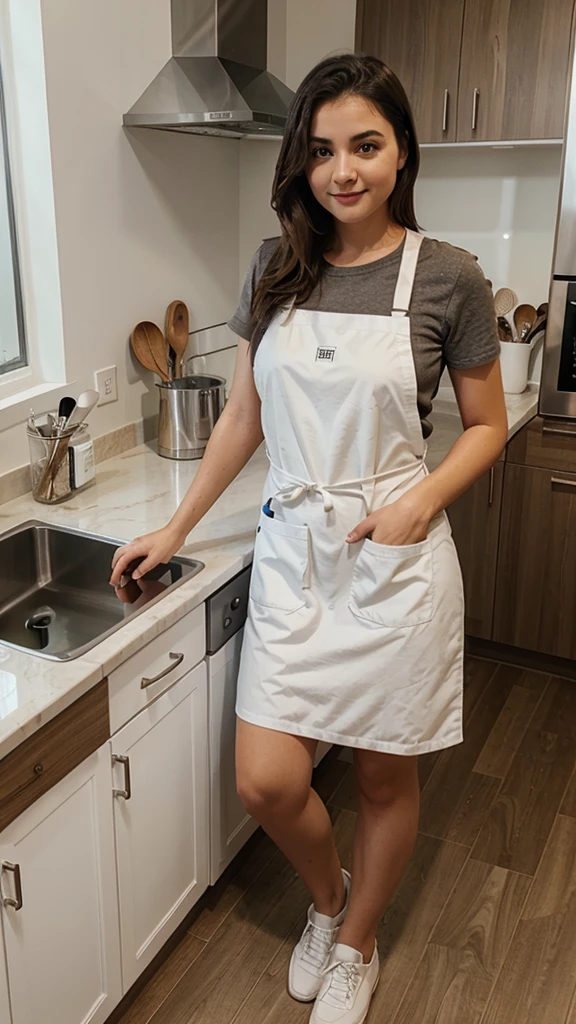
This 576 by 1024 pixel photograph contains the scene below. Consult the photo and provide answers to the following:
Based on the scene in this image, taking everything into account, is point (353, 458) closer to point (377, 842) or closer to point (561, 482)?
point (377, 842)

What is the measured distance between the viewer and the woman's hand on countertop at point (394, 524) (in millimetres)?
1555

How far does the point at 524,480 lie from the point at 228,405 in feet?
4.00

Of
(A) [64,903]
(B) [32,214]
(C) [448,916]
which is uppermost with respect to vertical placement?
(B) [32,214]

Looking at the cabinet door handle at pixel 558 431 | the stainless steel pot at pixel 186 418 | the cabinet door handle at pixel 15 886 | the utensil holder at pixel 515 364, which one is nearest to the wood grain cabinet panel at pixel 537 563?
the cabinet door handle at pixel 558 431

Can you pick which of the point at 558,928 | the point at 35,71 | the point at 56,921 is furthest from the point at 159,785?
the point at 35,71

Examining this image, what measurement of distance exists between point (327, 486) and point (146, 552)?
36 centimetres

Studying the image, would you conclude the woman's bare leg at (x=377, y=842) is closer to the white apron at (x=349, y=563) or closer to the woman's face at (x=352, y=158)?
the white apron at (x=349, y=563)

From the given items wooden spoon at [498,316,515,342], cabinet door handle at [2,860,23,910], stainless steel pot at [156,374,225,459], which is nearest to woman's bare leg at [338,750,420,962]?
cabinet door handle at [2,860,23,910]

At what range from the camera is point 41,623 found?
179 centimetres

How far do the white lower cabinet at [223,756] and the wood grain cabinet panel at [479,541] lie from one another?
1164mm

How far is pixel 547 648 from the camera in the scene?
2861mm

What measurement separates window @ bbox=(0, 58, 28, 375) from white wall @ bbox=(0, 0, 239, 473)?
0.34ft

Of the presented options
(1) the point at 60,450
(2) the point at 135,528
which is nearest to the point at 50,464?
(1) the point at 60,450

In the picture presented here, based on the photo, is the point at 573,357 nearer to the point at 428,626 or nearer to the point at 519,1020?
the point at 428,626
